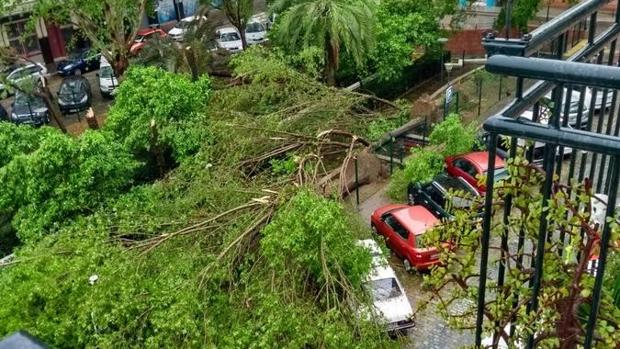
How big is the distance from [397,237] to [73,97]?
1674 centimetres

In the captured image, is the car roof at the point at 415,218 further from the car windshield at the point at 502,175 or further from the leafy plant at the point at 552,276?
the leafy plant at the point at 552,276

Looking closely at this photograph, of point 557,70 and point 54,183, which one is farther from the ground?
point 557,70

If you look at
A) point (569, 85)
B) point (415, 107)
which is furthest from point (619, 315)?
point (415, 107)

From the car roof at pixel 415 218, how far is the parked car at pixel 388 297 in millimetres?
1759

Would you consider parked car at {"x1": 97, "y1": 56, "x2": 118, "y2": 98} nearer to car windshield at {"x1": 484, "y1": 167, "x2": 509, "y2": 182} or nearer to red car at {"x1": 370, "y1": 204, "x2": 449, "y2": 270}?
red car at {"x1": 370, "y1": 204, "x2": 449, "y2": 270}

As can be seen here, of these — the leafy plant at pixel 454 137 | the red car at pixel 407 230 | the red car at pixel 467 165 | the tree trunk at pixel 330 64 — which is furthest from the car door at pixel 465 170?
the tree trunk at pixel 330 64

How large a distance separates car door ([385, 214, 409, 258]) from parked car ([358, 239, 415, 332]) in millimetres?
1513

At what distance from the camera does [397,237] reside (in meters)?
14.1

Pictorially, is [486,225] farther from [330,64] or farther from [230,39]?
[230,39]

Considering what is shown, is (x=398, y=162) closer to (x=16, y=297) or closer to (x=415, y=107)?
(x=415, y=107)

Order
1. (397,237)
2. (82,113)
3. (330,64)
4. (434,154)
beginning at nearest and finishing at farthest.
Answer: (397,237) → (434,154) → (330,64) → (82,113)

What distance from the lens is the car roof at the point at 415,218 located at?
13812 mm

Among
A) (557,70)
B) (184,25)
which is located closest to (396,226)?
(557,70)

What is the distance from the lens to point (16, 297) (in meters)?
10.2
